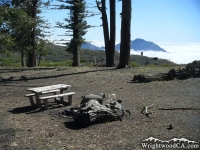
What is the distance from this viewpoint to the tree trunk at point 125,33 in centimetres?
1670

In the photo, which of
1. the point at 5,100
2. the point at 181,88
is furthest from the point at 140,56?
the point at 5,100

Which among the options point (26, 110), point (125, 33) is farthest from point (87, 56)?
point (26, 110)

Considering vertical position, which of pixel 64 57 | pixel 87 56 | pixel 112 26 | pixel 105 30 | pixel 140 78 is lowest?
pixel 140 78

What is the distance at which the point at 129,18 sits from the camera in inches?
660

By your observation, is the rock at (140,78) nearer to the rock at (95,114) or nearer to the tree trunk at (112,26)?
the rock at (95,114)

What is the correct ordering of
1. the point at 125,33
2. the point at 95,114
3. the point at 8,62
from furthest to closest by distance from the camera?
1. the point at 8,62
2. the point at 125,33
3. the point at 95,114

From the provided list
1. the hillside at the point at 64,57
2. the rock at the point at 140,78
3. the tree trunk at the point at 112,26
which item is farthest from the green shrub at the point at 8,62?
the rock at the point at 140,78

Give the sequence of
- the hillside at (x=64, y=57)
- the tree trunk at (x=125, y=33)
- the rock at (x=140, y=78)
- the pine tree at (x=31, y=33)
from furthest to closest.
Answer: the hillside at (x=64, y=57) → the pine tree at (x=31, y=33) → the tree trunk at (x=125, y=33) → the rock at (x=140, y=78)

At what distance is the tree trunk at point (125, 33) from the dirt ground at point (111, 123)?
532 centimetres

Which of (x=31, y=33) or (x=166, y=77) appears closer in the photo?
(x=166, y=77)

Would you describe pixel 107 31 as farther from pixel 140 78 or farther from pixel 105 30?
pixel 140 78

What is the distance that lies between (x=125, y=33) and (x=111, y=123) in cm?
1086

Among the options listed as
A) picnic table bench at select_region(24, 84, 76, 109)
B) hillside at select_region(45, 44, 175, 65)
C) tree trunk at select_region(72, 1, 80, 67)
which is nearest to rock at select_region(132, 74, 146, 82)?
picnic table bench at select_region(24, 84, 76, 109)

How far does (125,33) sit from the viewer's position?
16.8 meters
